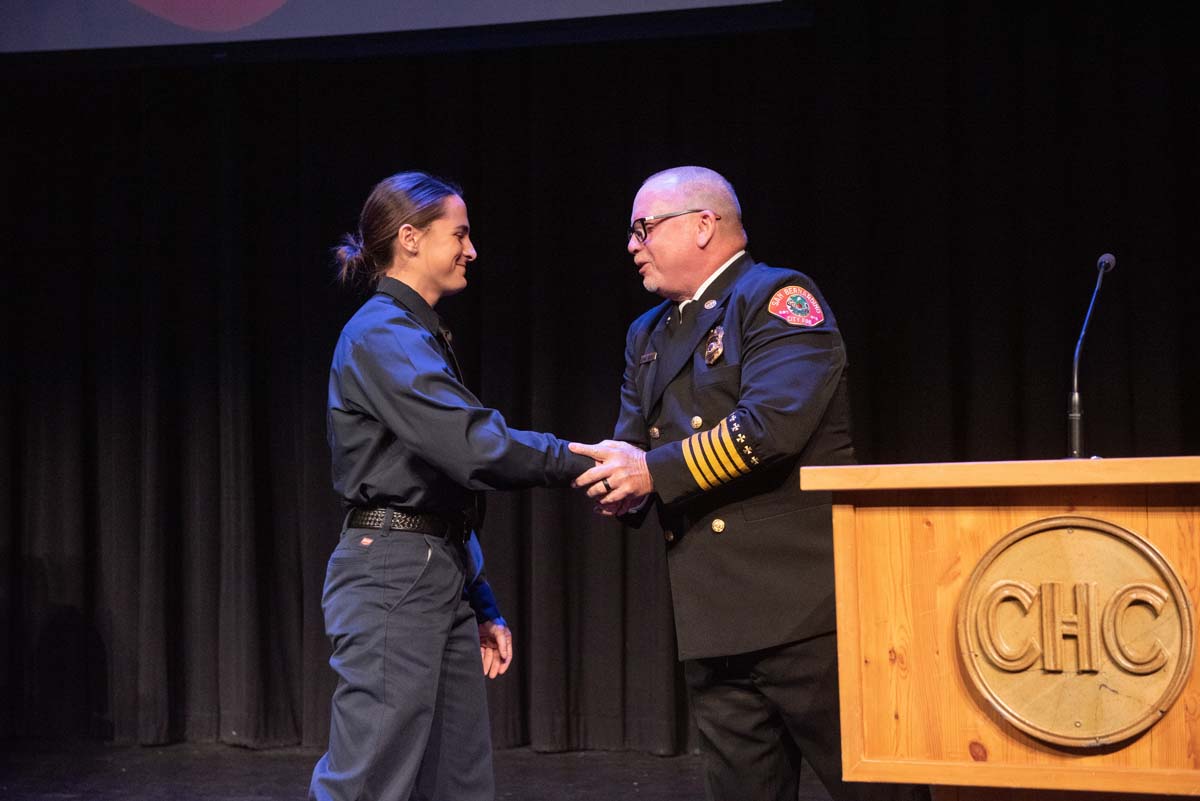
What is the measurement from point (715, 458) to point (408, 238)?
34.1 inches

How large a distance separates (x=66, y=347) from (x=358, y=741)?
10.6ft

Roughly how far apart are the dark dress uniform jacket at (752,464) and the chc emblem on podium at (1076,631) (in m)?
0.62

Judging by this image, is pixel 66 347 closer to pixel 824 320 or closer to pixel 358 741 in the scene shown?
pixel 358 741

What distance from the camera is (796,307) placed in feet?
7.28

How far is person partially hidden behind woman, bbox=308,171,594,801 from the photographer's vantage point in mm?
2207

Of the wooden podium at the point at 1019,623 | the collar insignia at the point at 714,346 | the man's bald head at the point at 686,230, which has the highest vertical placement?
the man's bald head at the point at 686,230

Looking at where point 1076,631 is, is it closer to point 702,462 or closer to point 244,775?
point 702,462

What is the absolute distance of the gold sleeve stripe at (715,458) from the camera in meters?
2.11

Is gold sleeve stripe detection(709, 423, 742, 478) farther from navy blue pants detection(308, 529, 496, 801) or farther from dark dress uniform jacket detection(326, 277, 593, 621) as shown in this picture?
navy blue pants detection(308, 529, 496, 801)

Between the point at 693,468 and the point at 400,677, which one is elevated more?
the point at 693,468

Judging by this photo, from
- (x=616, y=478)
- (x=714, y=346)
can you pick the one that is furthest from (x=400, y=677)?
(x=714, y=346)

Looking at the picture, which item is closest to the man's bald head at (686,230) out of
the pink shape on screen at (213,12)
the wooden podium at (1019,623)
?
the wooden podium at (1019,623)

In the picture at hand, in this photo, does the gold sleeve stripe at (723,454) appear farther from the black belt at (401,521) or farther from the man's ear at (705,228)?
the black belt at (401,521)

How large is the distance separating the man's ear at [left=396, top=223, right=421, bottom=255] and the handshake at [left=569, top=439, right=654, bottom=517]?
21.8 inches
